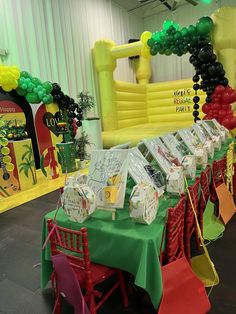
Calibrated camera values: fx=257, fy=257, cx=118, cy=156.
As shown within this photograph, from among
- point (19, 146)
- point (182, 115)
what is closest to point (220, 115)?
point (182, 115)

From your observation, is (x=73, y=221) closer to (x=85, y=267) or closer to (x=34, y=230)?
(x=85, y=267)

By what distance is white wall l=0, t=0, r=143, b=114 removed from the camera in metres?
4.71

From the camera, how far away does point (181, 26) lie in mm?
8266

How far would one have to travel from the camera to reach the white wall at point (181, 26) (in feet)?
26.2

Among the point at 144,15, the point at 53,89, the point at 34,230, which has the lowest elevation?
the point at 34,230

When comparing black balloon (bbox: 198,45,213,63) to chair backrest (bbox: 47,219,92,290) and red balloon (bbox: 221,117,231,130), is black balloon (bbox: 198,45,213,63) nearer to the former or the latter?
red balloon (bbox: 221,117,231,130)

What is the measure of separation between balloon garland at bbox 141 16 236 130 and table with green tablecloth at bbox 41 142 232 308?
4021 mm

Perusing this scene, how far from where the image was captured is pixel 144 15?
8.84 metres

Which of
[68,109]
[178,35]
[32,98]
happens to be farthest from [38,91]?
[178,35]

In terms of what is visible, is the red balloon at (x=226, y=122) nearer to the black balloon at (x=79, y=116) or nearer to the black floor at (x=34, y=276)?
the black floor at (x=34, y=276)

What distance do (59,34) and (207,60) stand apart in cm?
323

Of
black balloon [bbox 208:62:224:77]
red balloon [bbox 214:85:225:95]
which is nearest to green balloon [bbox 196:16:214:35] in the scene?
black balloon [bbox 208:62:224:77]

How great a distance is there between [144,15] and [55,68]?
4957 mm

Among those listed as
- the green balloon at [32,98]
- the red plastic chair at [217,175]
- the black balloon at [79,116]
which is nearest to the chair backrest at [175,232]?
the red plastic chair at [217,175]
